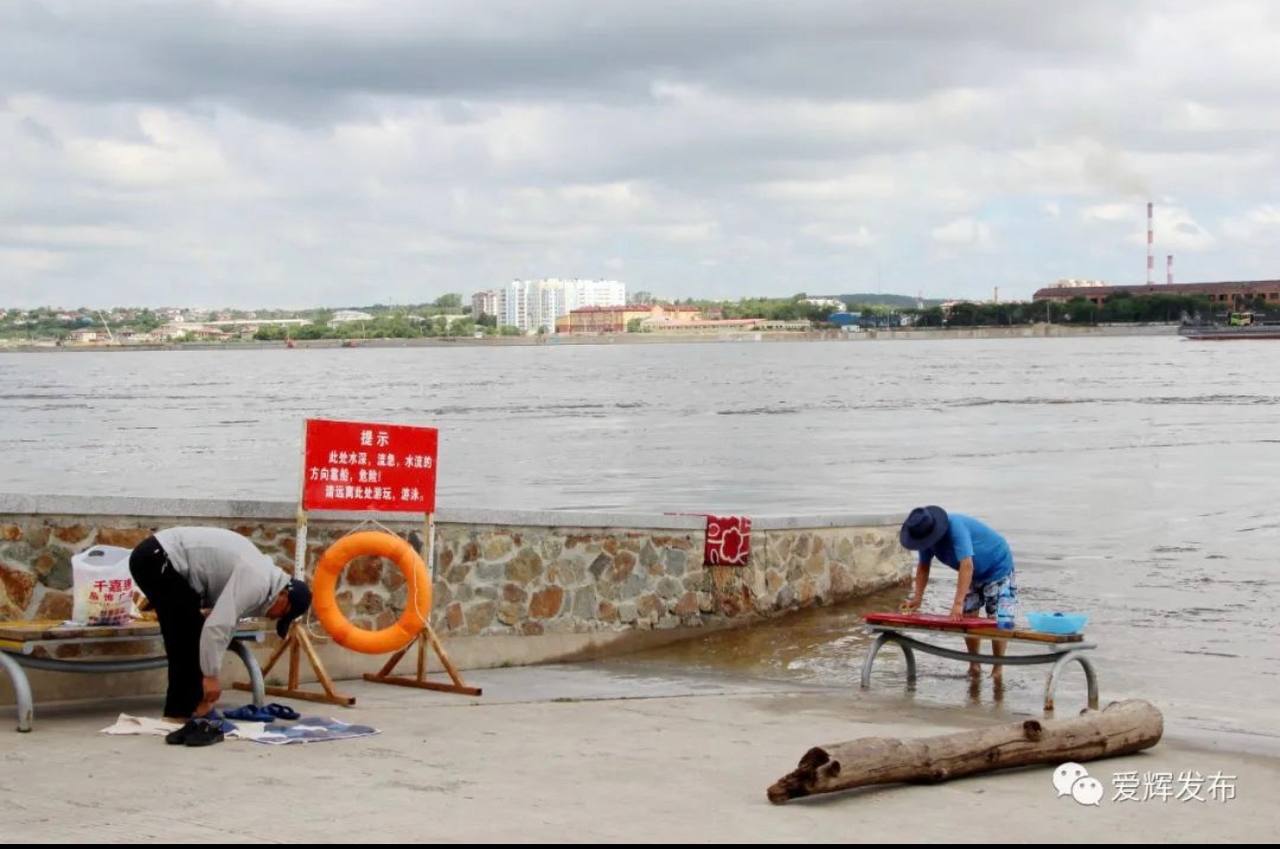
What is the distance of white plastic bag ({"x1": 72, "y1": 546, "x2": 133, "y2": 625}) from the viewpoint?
916cm

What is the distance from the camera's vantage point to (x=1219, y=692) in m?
12.4

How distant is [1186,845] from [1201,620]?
32.6 feet

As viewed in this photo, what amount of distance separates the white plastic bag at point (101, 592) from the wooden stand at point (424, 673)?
6.14 ft

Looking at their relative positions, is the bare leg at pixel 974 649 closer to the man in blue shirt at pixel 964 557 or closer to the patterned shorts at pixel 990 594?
the man in blue shirt at pixel 964 557

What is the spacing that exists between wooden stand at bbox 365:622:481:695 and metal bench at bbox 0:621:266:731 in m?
1.19

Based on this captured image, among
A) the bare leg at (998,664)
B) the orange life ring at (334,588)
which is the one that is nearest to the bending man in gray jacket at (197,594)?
the orange life ring at (334,588)

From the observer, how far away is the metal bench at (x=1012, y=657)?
1086 centimetres

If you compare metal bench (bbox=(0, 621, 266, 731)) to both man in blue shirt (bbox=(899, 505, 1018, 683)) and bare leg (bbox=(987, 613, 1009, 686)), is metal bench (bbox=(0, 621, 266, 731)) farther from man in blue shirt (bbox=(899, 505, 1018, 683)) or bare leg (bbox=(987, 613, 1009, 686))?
bare leg (bbox=(987, 613, 1009, 686))

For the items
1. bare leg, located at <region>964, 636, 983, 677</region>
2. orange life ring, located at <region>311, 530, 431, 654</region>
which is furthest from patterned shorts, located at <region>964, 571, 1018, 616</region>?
orange life ring, located at <region>311, 530, 431, 654</region>

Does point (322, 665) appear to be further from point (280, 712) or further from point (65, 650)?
point (65, 650)

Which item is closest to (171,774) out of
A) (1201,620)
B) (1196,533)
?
(1201,620)

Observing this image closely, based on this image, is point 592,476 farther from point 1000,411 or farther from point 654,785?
point 1000,411

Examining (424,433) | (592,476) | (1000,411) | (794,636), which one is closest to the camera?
(424,433)

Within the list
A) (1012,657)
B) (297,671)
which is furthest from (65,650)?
(1012,657)
